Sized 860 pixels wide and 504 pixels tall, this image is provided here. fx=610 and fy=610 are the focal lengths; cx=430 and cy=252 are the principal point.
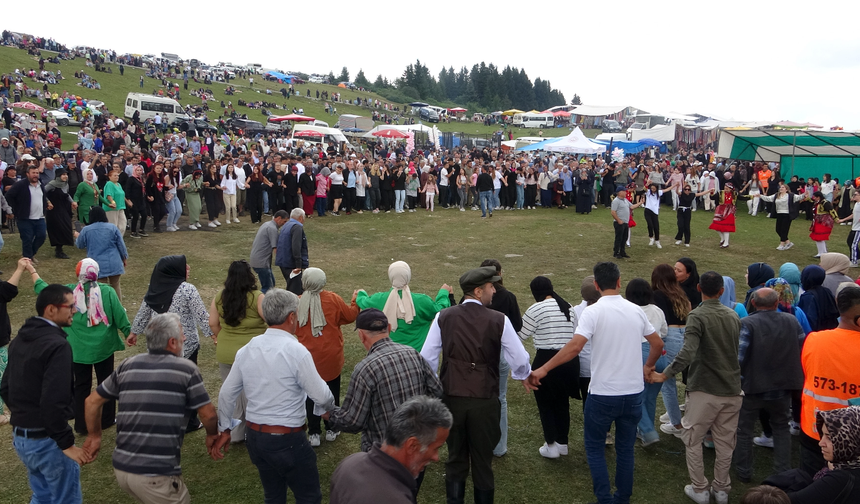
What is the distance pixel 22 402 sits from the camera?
3.74 m

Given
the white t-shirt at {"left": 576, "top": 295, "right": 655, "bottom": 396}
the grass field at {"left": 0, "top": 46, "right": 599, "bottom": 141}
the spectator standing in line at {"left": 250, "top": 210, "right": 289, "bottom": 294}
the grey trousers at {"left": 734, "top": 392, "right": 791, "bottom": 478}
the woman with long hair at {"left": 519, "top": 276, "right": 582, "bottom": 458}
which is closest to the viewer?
the white t-shirt at {"left": 576, "top": 295, "right": 655, "bottom": 396}

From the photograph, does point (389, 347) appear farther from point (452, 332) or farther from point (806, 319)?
point (806, 319)

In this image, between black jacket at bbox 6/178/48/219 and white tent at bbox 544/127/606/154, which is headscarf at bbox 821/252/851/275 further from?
white tent at bbox 544/127/606/154

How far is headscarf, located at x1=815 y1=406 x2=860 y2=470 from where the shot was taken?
2.87 meters

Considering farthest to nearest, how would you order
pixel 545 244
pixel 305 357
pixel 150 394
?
pixel 545 244 < pixel 305 357 < pixel 150 394

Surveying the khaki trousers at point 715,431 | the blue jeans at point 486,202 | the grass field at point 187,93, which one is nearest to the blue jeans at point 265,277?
the khaki trousers at point 715,431

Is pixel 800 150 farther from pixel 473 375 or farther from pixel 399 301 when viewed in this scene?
pixel 473 375

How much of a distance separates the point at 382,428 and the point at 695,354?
238 cm

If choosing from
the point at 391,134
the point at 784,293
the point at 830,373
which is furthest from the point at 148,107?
the point at 830,373

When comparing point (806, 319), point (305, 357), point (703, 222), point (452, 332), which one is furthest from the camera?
point (703, 222)

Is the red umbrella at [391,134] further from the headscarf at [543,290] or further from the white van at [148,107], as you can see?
the headscarf at [543,290]

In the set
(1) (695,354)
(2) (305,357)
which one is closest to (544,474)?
(1) (695,354)

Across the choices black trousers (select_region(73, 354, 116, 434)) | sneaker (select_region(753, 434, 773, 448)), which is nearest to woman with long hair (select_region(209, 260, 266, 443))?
black trousers (select_region(73, 354, 116, 434))

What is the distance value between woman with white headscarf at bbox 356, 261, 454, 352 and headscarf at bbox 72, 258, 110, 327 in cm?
223
